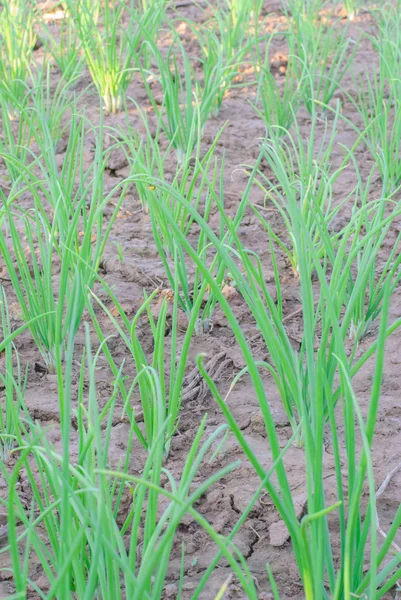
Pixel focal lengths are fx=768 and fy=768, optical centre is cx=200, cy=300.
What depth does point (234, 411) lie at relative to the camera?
156 cm

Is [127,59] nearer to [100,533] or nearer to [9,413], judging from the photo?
[9,413]

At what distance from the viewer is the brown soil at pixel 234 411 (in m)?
1.23

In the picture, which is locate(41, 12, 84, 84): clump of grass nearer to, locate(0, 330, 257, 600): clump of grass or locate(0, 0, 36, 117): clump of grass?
locate(0, 0, 36, 117): clump of grass

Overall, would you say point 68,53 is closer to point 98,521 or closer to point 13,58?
point 13,58

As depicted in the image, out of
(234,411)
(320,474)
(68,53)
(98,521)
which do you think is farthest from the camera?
(68,53)

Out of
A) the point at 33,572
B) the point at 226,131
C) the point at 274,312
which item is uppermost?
the point at 274,312

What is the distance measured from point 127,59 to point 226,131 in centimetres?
43

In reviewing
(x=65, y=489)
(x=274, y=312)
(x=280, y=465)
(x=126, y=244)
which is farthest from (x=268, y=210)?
(x=65, y=489)

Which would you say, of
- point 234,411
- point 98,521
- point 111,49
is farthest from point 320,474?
point 111,49

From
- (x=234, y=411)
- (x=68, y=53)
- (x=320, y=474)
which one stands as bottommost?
(x=234, y=411)

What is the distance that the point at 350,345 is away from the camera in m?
1.74

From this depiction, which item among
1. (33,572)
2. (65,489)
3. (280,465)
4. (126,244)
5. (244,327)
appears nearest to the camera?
(65,489)

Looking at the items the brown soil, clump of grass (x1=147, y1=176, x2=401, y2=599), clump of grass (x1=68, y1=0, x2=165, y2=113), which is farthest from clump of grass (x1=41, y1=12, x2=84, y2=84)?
clump of grass (x1=147, y1=176, x2=401, y2=599)

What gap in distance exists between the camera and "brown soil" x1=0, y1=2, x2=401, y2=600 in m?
1.23
